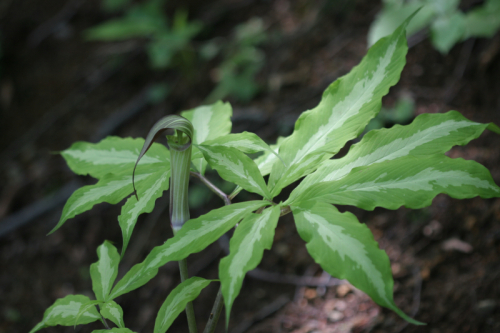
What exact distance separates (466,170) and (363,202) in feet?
0.49

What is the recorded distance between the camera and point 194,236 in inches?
19.2

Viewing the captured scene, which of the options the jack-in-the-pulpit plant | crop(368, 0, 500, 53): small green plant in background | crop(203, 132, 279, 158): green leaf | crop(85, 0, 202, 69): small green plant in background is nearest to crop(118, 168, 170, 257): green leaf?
the jack-in-the-pulpit plant

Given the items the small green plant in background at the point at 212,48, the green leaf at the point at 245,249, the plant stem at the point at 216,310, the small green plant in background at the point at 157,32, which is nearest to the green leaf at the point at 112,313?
the plant stem at the point at 216,310

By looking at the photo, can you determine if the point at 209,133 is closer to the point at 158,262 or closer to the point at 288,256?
the point at 158,262

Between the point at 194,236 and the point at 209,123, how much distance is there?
1.07ft

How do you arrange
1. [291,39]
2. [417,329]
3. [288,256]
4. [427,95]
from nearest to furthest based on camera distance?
[417,329] → [288,256] → [427,95] → [291,39]

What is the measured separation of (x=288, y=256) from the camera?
1.56 m

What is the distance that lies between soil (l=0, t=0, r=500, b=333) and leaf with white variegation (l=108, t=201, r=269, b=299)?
0.82 meters

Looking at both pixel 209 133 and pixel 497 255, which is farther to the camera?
pixel 497 255

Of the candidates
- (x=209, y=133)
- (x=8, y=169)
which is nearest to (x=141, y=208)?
(x=209, y=133)

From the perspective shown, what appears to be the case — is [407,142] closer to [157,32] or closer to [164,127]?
[164,127]

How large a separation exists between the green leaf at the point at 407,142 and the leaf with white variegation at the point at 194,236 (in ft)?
0.34

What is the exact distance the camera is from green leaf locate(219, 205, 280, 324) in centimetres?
43

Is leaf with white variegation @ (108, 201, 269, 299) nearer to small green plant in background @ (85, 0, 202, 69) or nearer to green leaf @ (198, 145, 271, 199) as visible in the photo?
green leaf @ (198, 145, 271, 199)
